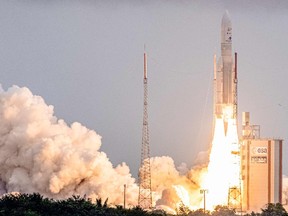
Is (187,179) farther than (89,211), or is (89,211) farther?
(187,179)

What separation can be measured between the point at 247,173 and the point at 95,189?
12.5 meters

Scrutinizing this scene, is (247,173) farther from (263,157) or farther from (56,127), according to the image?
(56,127)

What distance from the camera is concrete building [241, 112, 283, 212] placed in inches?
4129

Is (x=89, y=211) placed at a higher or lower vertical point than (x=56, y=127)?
lower

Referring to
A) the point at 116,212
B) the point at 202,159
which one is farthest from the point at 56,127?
the point at 116,212

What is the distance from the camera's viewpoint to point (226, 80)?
10400 centimetres

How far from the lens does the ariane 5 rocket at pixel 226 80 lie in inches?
4050

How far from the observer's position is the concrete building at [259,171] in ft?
344

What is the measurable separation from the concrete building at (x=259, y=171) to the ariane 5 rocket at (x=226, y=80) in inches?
136

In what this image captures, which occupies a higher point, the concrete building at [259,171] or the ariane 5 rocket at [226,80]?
the ariane 5 rocket at [226,80]

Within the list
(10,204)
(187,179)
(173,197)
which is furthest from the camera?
(187,179)

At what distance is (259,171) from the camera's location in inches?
4139

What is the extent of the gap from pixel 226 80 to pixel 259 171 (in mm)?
7874

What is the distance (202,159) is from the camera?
114 m
